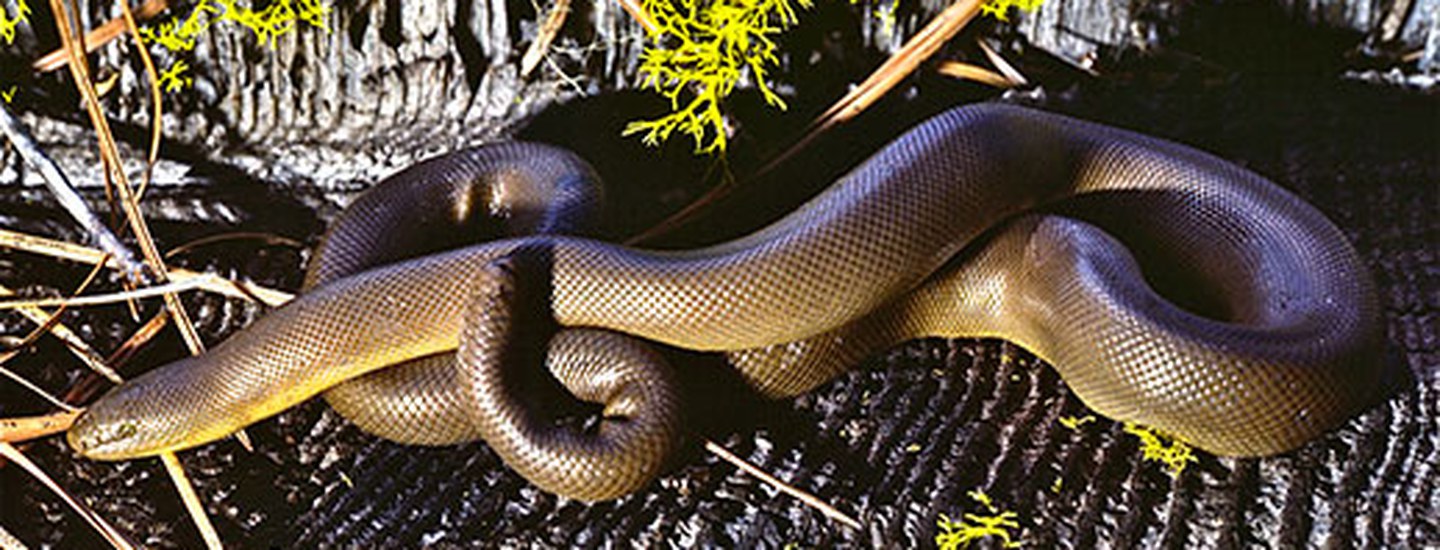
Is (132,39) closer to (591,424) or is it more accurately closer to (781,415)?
(591,424)

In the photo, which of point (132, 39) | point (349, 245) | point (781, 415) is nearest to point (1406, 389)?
point (781, 415)

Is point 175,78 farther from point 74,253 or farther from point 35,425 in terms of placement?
point 35,425

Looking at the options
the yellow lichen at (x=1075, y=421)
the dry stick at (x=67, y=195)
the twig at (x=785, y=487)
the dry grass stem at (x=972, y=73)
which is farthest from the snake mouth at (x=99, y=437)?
the dry grass stem at (x=972, y=73)

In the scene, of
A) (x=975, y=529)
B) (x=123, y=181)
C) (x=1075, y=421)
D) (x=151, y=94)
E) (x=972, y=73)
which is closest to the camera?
(x=975, y=529)

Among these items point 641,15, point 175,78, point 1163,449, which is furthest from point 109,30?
point 1163,449

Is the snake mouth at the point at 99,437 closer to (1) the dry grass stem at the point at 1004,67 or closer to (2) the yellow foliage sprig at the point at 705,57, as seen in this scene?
(2) the yellow foliage sprig at the point at 705,57

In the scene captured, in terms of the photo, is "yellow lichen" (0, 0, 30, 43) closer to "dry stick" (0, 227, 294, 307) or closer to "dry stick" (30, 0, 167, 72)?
"dry stick" (30, 0, 167, 72)
